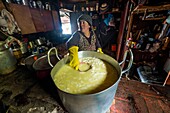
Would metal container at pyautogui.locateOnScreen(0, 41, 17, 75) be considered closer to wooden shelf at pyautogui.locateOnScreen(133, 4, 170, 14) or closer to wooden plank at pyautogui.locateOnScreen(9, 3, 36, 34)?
wooden plank at pyautogui.locateOnScreen(9, 3, 36, 34)

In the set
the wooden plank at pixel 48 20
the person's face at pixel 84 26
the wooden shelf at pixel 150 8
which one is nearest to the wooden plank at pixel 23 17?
the wooden plank at pixel 48 20

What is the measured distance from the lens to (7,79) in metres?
1.41

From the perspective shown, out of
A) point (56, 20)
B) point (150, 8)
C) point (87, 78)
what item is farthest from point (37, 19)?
point (150, 8)

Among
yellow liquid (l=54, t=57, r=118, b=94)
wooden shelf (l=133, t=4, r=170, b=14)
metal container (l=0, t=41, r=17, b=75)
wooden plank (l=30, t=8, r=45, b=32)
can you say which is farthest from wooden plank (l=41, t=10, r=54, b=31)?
wooden shelf (l=133, t=4, r=170, b=14)

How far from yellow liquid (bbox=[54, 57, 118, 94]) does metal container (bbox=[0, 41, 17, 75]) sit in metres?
1.11

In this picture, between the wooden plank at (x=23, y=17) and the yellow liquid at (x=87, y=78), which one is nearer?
the yellow liquid at (x=87, y=78)

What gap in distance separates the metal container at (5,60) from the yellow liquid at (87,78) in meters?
1.11

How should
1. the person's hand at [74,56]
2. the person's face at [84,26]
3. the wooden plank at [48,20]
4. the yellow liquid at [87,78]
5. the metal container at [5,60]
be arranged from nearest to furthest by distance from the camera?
1. the yellow liquid at [87,78]
2. the person's hand at [74,56]
3. the metal container at [5,60]
4. the person's face at [84,26]
5. the wooden plank at [48,20]

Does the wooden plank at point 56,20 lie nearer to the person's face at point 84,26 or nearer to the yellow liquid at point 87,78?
the person's face at point 84,26

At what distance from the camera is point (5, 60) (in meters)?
1.46

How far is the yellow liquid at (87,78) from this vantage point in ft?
2.52

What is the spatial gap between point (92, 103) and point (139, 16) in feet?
8.61

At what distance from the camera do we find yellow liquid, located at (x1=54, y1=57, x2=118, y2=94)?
2.52 ft

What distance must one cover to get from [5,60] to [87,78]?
1484 mm
